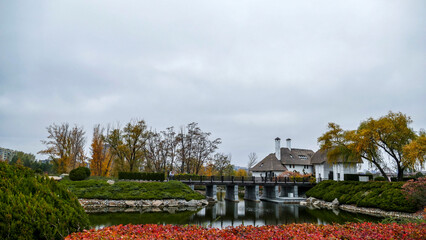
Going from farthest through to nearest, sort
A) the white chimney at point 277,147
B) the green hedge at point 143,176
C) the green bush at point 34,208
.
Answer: the white chimney at point 277,147 < the green hedge at point 143,176 < the green bush at point 34,208

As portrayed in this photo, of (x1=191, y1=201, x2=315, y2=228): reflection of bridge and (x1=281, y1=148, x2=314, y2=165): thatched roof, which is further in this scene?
(x1=281, y1=148, x2=314, y2=165): thatched roof

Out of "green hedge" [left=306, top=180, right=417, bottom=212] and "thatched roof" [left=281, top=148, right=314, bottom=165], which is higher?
"thatched roof" [left=281, top=148, right=314, bottom=165]

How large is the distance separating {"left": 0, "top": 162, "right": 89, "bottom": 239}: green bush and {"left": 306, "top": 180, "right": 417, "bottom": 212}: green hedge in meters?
21.9

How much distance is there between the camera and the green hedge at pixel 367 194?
2027cm

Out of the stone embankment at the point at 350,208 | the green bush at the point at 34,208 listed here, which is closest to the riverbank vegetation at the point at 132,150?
the stone embankment at the point at 350,208

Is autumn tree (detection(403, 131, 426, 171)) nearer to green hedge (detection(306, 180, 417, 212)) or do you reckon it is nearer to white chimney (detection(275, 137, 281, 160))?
green hedge (detection(306, 180, 417, 212))

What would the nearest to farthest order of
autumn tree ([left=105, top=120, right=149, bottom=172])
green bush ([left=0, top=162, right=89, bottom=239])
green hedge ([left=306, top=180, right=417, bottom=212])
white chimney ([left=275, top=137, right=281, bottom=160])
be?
green bush ([left=0, top=162, right=89, bottom=239]) → green hedge ([left=306, top=180, right=417, bottom=212]) → autumn tree ([left=105, top=120, right=149, bottom=172]) → white chimney ([left=275, top=137, right=281, bottom=160])

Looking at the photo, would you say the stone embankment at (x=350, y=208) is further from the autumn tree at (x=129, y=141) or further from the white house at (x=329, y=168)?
the autumn tree at (x=129, y=141)

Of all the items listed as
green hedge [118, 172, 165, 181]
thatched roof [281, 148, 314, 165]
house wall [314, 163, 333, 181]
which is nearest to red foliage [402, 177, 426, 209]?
house wall [314, 163, 333, 181]

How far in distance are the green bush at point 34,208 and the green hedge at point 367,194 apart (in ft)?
71.8

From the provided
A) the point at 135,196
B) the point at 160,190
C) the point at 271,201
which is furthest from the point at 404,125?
the point at 135,196

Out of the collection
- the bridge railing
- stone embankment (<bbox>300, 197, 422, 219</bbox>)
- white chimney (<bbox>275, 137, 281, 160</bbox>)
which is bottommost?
stone embankment (<bbox>300, 197, 422, 219</bbox>)

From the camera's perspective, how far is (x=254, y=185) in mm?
32250

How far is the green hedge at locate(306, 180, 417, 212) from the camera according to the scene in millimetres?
20266
